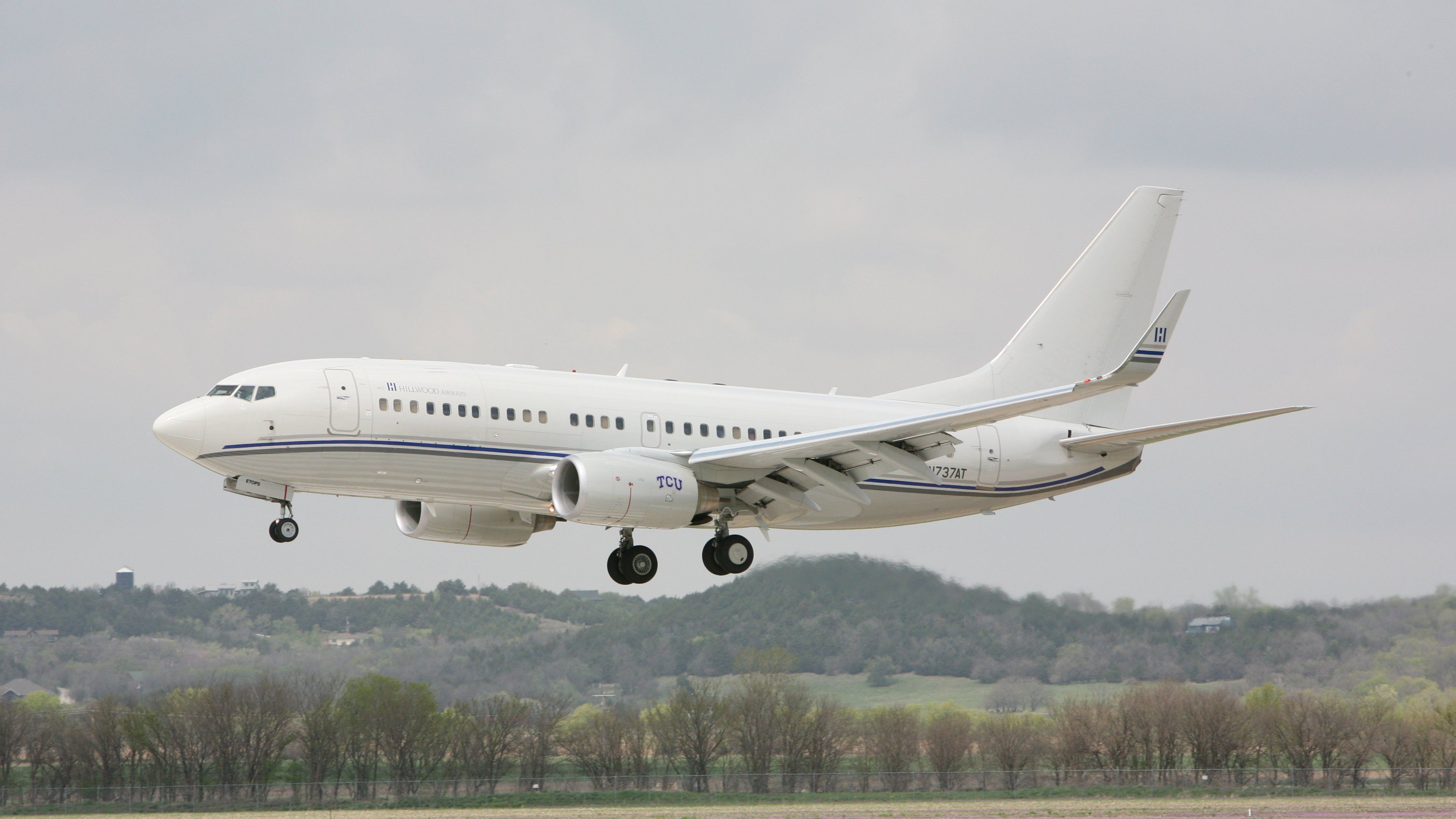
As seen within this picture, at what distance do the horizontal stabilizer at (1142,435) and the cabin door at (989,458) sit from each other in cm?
189

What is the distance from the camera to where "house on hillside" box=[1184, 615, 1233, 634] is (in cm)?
A: 6088

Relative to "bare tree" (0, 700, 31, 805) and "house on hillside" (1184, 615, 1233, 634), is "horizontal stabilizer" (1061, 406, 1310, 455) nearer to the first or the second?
"house on hillside" (1184, 615, 1233, 634)

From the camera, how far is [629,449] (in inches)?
1246

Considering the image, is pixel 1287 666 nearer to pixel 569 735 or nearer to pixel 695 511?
pixel 569 735

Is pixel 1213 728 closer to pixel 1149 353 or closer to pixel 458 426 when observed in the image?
pixel 1149 353

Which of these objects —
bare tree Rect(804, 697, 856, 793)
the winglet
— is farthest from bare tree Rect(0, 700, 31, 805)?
the winglet

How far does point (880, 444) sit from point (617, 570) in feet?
21.9

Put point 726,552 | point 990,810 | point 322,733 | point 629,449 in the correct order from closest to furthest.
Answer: point 629,449 → point 726,552 → point 990,810 → point 322,733

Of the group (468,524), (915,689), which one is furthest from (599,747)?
(468,524)

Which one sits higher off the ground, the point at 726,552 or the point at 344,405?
the point at 344,405

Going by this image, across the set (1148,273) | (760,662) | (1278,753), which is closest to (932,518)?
(1148,273)

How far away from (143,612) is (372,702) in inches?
694

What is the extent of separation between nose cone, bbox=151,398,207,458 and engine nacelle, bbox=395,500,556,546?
6.80 m

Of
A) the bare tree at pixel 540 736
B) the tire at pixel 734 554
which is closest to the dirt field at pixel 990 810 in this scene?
the bare tree at pixel 540 736
